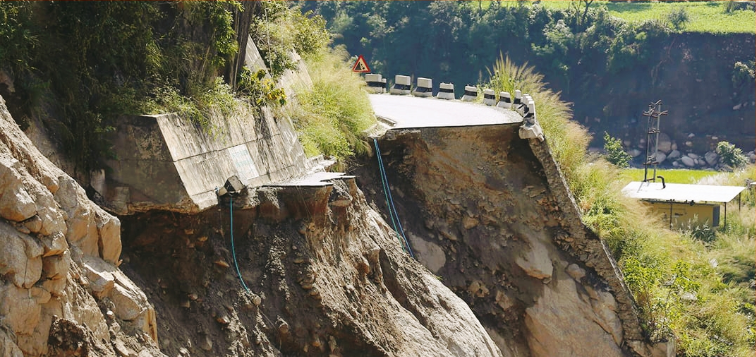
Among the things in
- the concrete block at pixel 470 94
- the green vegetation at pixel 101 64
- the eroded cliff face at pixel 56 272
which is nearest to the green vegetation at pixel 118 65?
the green vegetation at pixel 101 64

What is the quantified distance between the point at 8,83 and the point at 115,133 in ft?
3.16

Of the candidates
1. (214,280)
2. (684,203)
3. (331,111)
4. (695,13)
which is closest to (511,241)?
(331,111)

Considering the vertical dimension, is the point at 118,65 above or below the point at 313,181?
above

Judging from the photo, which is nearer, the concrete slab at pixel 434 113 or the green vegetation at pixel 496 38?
the concrete slab at pixel 434 113

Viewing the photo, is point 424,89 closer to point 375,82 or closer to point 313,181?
point 375,82

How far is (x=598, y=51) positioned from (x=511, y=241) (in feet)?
210

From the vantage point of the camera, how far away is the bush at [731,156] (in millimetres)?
61719

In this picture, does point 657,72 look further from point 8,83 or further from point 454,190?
point 8,83

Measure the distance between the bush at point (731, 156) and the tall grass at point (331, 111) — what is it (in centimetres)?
4763

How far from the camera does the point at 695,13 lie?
263ft

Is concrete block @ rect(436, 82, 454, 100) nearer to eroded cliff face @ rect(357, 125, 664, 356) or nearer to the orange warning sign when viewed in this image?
the orange warning sign

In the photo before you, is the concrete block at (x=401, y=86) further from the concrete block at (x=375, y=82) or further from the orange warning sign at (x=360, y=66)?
the orange warning sign at (x=360, y=66)

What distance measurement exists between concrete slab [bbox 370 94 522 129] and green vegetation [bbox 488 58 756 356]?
161 centimetres

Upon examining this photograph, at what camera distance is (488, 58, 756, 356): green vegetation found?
64.8 ft
